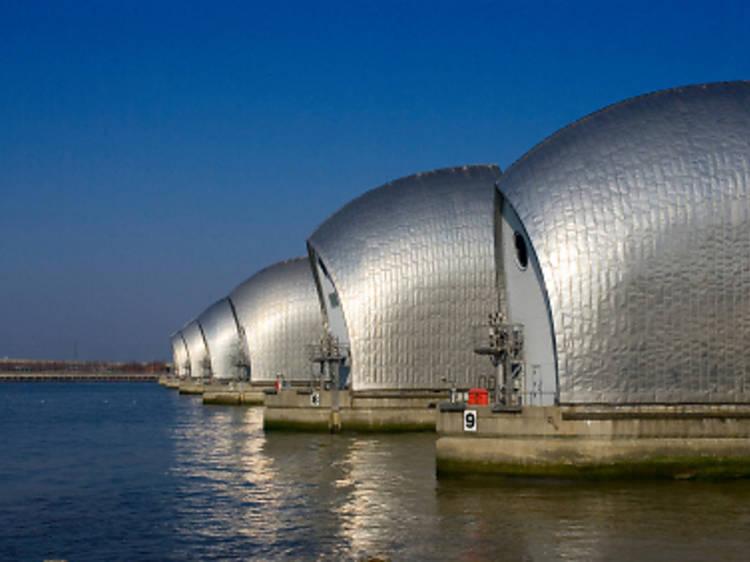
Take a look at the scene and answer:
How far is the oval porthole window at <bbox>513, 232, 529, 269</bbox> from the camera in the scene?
1361 inches

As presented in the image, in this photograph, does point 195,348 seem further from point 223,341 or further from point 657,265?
point 657,265

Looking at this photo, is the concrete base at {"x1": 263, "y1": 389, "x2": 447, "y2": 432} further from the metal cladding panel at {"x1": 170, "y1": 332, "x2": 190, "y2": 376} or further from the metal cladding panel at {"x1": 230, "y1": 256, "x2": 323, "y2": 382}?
the metal cladding panel at {"x1": 170, "y1": 332, "x2": 190, "y2": 376}

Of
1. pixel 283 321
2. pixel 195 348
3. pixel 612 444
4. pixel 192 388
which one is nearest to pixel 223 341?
pixel 192 388

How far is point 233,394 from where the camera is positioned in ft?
297

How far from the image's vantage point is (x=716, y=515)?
2397 centimetres

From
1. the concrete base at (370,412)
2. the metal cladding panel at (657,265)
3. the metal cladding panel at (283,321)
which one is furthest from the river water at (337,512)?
the metal cladding panel at (283,321)

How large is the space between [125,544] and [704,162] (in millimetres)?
21772

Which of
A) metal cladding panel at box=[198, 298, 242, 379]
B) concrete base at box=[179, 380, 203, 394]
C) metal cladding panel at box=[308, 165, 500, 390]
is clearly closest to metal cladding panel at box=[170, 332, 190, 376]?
concrete base at box=[179, 380, 203, 394]

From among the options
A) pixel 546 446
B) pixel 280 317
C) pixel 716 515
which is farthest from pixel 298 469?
pixel 280 317

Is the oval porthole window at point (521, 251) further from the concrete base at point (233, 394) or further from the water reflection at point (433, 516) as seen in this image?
the concrete base at point (233, 394)

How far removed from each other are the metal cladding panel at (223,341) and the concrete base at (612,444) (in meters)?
72.7

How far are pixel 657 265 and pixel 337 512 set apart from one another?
44.2 feet

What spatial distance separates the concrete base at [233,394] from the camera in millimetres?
87375

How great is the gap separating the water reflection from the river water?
5 centimetres
